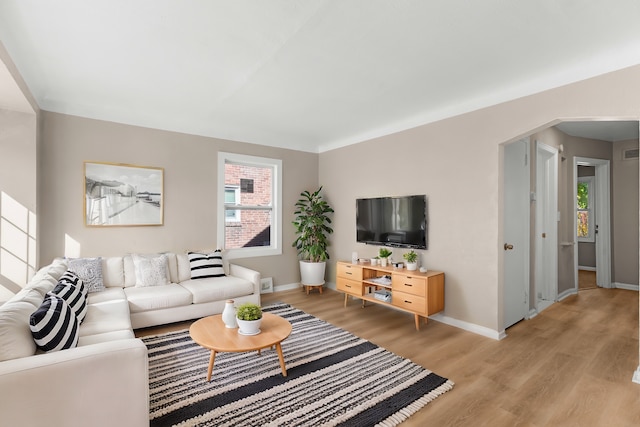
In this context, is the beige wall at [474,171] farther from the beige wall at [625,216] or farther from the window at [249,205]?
the beige wall at [625,216]

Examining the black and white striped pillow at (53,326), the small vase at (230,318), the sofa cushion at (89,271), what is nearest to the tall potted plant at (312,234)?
Result: the small vase at (230,318)

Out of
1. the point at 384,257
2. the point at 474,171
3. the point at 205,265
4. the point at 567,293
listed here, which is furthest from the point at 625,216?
the point at 205,265

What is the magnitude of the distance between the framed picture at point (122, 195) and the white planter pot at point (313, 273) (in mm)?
2231

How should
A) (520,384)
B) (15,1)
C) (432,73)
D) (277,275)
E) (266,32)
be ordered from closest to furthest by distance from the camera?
1. (15,1)
2. (266,32)
3. (520,384)
4. (432,73)
5. (277,275)

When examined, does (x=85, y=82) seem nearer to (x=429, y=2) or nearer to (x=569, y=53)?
(x=429, y=2)

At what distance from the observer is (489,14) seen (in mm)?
2004

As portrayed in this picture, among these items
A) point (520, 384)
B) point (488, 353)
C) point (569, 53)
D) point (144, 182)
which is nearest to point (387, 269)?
point (488, 353)

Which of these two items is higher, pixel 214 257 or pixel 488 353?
pixel 214 257

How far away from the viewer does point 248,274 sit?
4.18 m

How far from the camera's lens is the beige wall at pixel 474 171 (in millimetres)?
2666

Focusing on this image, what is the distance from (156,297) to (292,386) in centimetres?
193

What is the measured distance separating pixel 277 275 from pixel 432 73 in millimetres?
3730

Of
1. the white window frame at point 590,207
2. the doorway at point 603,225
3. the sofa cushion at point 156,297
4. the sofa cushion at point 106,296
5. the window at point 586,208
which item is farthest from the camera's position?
the window at point 586,208

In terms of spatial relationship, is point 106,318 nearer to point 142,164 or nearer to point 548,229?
point 142,164
